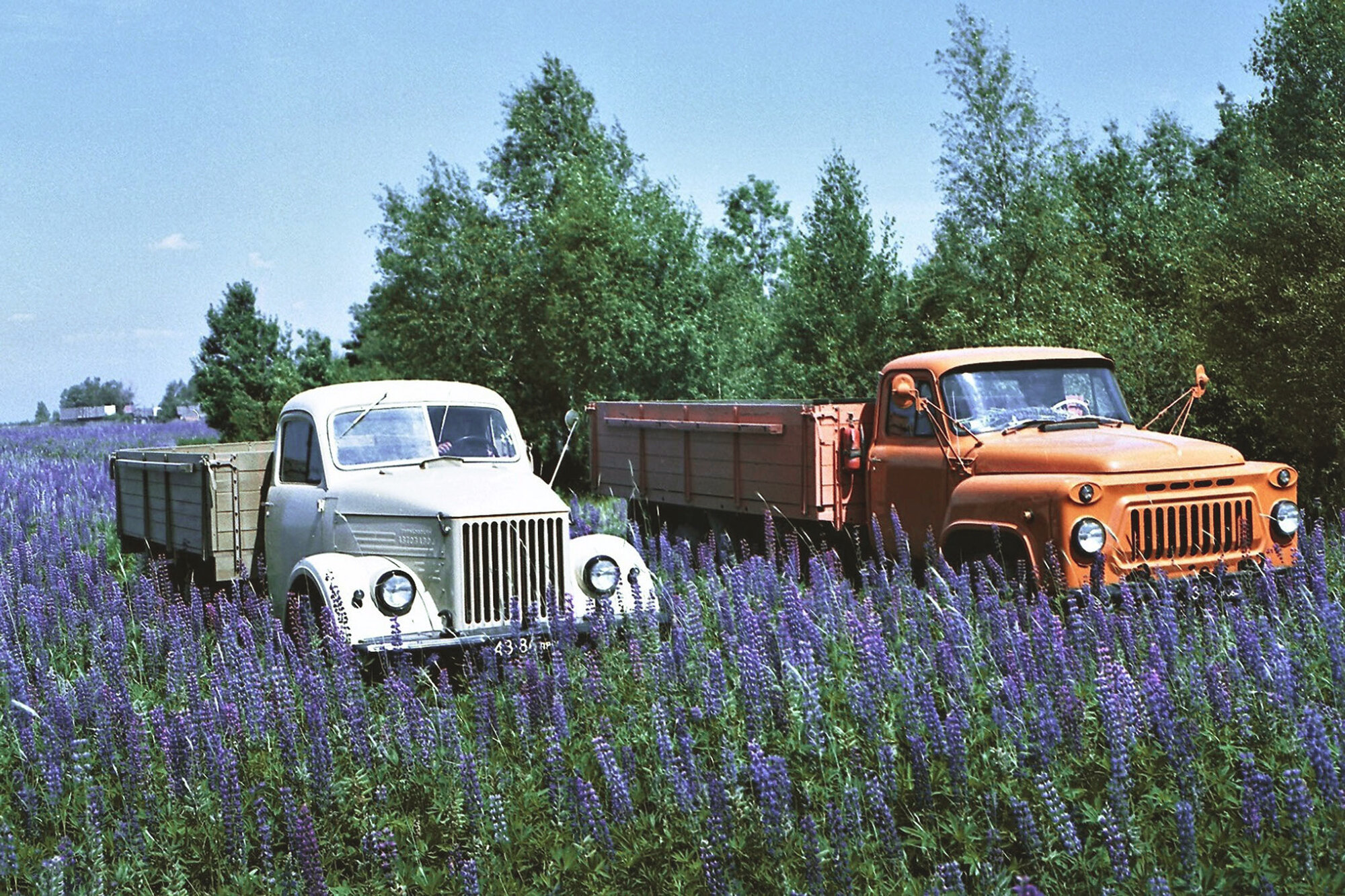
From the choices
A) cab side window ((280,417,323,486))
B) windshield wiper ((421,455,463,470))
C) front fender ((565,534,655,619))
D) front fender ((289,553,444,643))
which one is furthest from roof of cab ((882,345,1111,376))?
cab side window ((280,417,323,486))

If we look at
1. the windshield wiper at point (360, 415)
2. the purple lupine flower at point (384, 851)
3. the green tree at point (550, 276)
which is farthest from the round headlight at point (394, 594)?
the green tree at point (550, 276)

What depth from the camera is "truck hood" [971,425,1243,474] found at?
28.0 ft

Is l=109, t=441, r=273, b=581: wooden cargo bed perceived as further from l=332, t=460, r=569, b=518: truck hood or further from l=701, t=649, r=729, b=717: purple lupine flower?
l=701, t=649, r=729, b=717: purple lupine flower

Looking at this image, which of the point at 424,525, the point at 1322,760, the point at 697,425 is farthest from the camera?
the point at 697,425

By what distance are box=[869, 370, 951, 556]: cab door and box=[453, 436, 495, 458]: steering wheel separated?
119 inches

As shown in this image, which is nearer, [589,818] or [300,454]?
[589,818]

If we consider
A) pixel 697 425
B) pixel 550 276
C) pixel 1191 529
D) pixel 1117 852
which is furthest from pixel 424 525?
pixel 550 276

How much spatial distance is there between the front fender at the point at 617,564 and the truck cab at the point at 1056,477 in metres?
2.12

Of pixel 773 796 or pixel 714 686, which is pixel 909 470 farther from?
pixel 773 796

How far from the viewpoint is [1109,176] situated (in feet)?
136

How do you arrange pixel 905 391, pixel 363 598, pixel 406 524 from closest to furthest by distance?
pixel 363 598
pixel 406 524
pixel 905 391

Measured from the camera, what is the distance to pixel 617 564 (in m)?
8.31

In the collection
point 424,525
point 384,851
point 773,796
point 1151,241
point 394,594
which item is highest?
point 1151,241

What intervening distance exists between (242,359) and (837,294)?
1011 inches
